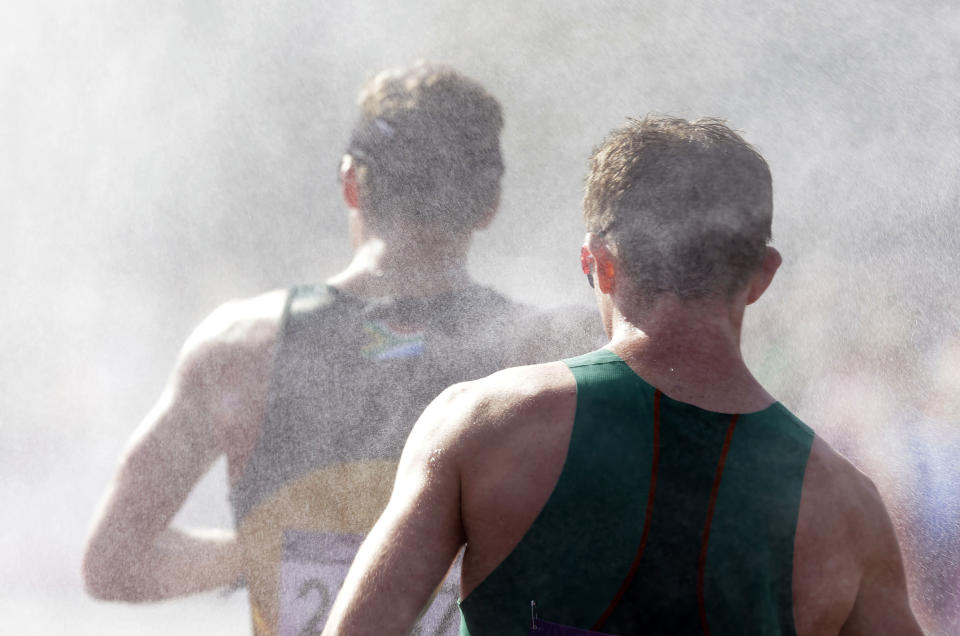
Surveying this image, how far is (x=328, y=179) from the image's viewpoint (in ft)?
12.9

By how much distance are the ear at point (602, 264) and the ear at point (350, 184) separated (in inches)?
32.8

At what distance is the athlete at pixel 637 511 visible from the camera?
4.63ft

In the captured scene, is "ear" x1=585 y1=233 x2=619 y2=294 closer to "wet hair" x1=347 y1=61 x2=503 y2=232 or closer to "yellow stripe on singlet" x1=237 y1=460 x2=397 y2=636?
"wet hair" x1=347 y1=61 x2=503 y2=232

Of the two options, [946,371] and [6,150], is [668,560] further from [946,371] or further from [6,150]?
[6,150]

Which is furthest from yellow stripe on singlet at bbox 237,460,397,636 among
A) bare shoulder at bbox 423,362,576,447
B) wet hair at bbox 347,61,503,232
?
bare shoulder at bbox 423,362,576,447

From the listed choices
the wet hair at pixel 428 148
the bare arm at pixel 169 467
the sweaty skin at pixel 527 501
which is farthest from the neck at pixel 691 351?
the bare arm at pixel 169 467

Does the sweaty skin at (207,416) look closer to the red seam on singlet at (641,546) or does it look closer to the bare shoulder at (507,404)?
the bare shoulder at (507,404)

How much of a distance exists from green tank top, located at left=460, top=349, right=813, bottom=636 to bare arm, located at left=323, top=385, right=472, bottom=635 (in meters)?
0.10

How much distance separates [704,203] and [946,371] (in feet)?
6.66

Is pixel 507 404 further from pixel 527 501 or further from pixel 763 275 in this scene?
pixel 763 275

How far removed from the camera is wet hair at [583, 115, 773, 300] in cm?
162

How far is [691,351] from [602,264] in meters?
0.28

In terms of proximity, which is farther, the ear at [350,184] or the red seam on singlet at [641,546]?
the ear at [350,184]

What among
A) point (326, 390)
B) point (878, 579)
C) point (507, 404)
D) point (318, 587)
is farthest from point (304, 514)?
point (878, 579)
